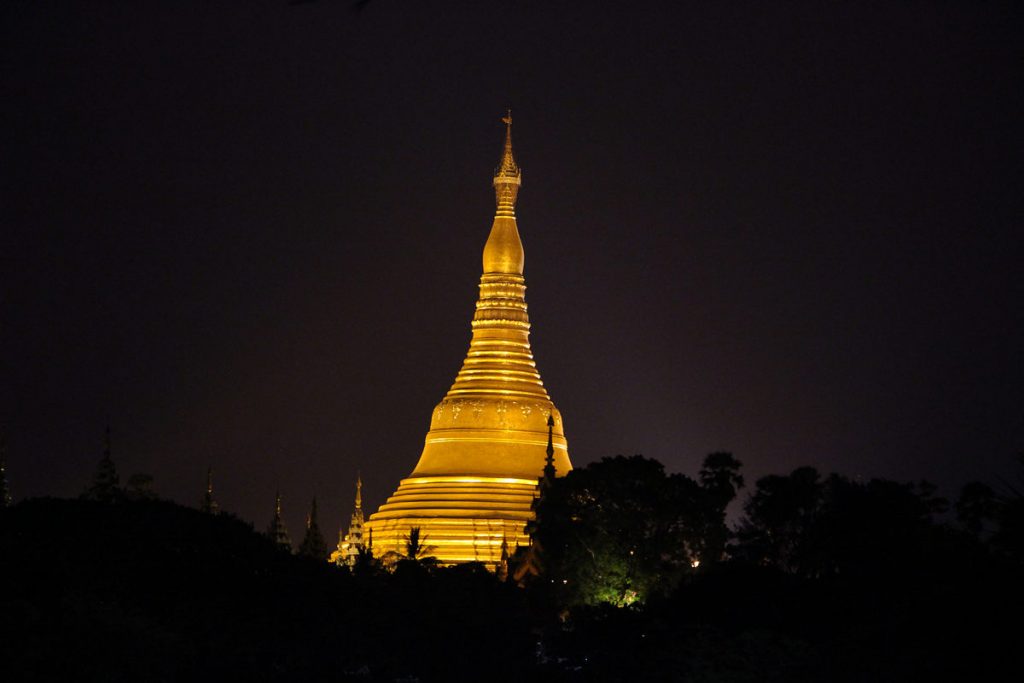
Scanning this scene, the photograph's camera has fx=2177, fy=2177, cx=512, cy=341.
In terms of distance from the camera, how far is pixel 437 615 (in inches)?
1766

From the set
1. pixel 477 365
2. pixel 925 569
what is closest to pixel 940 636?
pixel 925 569

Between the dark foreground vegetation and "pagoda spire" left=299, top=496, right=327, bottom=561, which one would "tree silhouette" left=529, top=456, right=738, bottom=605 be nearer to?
the dark foreground vegetation

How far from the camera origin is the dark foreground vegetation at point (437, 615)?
3356 cm

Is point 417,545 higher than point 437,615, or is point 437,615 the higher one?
point 417,545

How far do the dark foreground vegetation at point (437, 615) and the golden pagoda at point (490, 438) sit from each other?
2570 cm

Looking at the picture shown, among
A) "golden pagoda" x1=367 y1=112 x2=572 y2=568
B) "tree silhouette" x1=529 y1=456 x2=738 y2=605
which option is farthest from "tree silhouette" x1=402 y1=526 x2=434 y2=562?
"tree silhouette" x1=529 y1=456 x2=738 y2=605

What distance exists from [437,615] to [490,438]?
42822 millimetres

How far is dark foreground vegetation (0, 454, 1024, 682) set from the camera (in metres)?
33.6

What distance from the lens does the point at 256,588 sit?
136ft

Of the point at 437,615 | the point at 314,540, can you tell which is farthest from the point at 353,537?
the point at 437,615

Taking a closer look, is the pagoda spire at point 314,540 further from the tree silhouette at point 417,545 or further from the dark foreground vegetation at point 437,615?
the dark foreground vegetation at point 437,615

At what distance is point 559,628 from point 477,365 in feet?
136

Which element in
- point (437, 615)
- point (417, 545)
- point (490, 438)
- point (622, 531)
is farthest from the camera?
point (490, 438)

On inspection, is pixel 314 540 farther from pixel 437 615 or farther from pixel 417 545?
pixel 437 615
